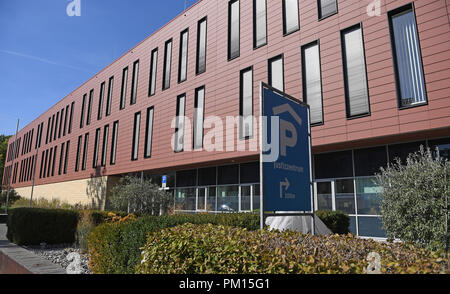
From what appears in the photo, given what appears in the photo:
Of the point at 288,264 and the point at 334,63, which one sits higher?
the point at 334,63

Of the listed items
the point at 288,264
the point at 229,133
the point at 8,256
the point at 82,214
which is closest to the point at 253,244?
the point at 288,264

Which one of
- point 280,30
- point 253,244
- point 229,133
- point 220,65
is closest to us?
point 253,244

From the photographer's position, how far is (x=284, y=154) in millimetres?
5871

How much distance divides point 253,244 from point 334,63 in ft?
39.2

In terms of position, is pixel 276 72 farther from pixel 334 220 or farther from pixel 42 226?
pixel 42 226

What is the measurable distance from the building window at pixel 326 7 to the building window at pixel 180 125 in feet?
32.9

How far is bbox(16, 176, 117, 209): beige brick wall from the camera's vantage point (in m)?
26.7

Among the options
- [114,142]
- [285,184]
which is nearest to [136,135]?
[114,142]

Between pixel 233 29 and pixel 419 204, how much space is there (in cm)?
1442

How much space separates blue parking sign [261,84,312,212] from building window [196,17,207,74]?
1389 cm

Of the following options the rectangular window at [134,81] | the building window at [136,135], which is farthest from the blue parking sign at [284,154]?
the rectangular window at [134,81]

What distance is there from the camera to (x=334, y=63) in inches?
524

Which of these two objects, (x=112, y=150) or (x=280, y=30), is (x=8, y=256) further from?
(x=112, y=150)

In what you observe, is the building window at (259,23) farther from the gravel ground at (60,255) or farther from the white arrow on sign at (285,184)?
the gravel ground at (60,255)
